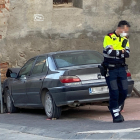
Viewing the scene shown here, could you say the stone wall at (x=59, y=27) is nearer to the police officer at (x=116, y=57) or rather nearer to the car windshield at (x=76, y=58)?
the car windshield at (x=76, y=58)

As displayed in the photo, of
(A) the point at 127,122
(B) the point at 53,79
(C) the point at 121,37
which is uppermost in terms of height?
(C) the point at 121,37

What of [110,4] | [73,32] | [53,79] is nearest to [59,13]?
[73,32]

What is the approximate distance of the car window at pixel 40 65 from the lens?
34.0 ft

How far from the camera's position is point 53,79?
9.52 m

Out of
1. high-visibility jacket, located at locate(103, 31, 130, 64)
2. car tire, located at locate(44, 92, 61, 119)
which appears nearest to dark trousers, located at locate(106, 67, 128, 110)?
high-visibility jacket, located at locate(103, 31, 130, 64)

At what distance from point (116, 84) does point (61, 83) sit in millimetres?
1402

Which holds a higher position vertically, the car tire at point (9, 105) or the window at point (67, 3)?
the window at point (67, 3)

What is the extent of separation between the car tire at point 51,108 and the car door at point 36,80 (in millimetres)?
349

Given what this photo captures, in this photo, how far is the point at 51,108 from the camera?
9.75m

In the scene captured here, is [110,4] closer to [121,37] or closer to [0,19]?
[0,19]

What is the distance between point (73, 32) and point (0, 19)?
2.46m

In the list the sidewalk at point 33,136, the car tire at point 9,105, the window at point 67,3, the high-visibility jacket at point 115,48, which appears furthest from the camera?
the window at point 67,3

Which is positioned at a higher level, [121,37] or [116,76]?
[121,37]

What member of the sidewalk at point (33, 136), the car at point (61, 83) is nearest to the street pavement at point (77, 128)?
the sidewalk at point (33, 136)
